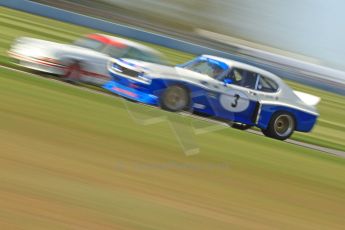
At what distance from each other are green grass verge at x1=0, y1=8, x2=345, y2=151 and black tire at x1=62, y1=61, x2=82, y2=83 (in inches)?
72.2

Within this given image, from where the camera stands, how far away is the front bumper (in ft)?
35.9

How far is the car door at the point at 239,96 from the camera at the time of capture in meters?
11.6

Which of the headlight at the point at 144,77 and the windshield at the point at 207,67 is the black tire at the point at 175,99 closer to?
the headlight at the point at 144,77

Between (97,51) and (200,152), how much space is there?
4599 millimetres

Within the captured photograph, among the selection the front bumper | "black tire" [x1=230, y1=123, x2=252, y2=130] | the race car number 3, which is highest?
the race car number 3

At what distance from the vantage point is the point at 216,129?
11203mm

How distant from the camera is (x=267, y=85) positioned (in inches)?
481

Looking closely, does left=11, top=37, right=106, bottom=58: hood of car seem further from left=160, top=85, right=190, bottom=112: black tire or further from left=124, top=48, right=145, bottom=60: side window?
left=160, top=85, right=190, bottom=112: black tire

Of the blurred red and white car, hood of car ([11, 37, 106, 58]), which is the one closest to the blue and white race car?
the blurred red and white car

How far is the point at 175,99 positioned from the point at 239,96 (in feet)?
4.29

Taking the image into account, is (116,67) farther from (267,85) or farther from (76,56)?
(267,85)

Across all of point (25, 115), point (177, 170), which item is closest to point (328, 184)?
point (177, 170)

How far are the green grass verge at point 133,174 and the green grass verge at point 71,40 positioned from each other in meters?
3.82

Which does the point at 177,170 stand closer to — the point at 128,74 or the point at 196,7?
the point at 128,74
